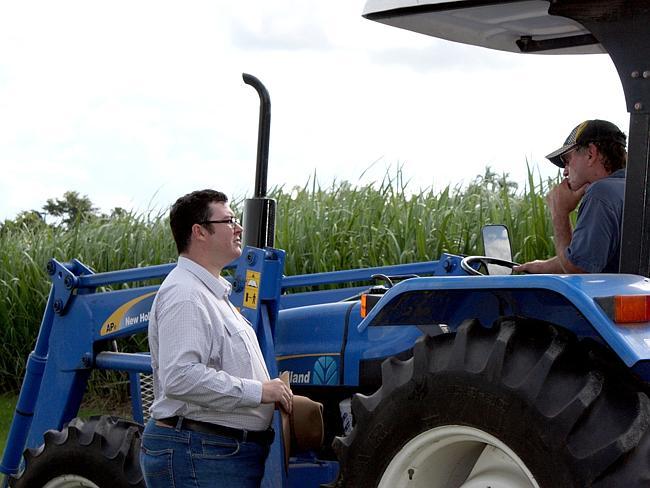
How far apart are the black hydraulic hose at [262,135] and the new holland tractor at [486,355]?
0.32 ft

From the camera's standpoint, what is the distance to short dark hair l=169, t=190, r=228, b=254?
12.6 feet

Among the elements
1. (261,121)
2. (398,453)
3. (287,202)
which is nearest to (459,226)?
(287,202)

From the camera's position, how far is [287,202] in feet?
33.8

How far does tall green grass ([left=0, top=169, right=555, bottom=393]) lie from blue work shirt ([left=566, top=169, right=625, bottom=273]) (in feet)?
14.9

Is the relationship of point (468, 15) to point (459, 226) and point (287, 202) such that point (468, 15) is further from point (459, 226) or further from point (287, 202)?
point (287, 202)

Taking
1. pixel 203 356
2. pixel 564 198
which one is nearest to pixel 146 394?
pixel 203 356

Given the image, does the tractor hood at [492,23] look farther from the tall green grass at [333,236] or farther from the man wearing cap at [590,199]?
the tall green grass at [333,236]

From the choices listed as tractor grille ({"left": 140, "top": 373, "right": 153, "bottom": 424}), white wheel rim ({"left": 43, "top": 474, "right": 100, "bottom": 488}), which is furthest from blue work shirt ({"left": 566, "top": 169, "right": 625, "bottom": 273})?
tractor grille ({"left": 140, "top": 373, "right": 153, "bottom": 424})

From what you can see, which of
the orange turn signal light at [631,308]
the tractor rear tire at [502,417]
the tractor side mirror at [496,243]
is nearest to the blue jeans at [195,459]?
the tractor rear tire at [502,417]

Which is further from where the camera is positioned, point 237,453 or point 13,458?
point 13,458

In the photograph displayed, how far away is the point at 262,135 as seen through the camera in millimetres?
4656

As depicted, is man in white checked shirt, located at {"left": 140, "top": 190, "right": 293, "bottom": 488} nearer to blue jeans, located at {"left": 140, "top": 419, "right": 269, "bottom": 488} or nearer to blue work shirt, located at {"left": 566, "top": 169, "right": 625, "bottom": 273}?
blue jeans, located at {"left": 140, "top": 419, "right": 269, "bottom": 488}

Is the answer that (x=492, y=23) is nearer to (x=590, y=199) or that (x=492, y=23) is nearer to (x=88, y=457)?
(x=590, y=199)

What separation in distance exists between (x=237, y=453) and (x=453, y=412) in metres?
0.83
